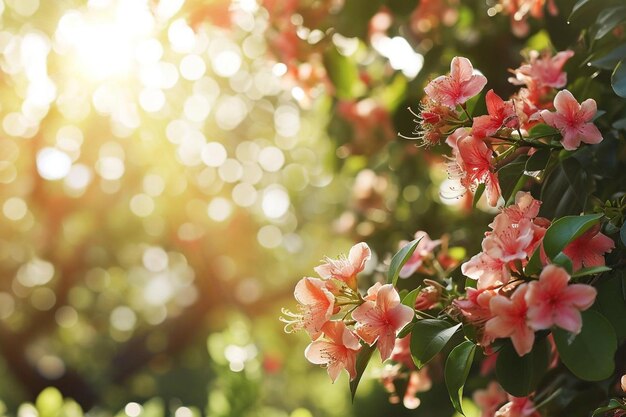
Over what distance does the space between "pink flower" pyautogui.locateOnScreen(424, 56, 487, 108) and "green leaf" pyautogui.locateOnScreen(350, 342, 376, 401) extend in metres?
0.31

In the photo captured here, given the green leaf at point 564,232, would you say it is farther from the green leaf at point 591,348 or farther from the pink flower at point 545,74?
the pink flower at point 545,74

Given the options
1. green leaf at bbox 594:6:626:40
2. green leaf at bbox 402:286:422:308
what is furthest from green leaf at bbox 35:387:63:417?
green leaf at bbox 594:6:626:40

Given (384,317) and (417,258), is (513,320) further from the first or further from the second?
(417,258)

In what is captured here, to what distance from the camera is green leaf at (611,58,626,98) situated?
0.92 metres

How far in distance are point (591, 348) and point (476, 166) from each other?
0.27m

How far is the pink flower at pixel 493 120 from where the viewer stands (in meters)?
0.89

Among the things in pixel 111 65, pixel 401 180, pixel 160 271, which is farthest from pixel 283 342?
pixel 401 180

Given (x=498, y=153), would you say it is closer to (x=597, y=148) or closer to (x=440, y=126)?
(x=440, y=126)

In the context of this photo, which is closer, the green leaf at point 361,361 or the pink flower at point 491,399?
the green leaf at point 361,361

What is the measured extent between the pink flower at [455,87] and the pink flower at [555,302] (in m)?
0.28

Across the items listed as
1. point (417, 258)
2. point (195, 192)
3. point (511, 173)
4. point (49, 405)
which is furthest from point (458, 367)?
point (195, 192)

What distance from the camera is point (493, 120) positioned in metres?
0.89

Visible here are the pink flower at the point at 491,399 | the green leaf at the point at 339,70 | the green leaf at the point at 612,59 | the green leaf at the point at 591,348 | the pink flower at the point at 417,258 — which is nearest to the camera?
the green leaf at the point at 591,348

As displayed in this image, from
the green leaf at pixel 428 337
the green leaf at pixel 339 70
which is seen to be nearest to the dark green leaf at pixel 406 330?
the green leaf at pixel 428 337
